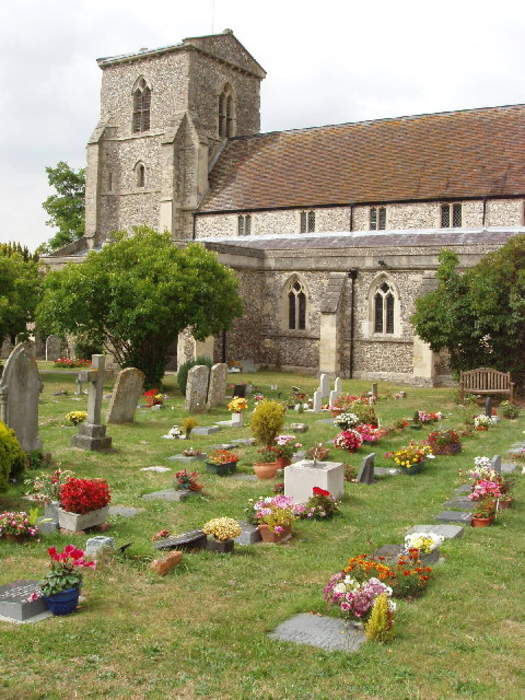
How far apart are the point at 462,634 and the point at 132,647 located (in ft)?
8.93

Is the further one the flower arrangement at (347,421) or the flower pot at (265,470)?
the flower arrangement at (347,421)

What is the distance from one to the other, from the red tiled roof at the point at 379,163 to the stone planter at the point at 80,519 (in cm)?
2342

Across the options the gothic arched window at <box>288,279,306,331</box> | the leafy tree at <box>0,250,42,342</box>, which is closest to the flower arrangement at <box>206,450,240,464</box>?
the leafy tree at <box>0,250,42,342</box>

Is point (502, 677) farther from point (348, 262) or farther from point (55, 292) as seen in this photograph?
point (348, 262)

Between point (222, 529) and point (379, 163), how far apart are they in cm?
2676

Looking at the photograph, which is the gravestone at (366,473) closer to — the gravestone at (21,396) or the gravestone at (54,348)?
the gravestone at (21,396)

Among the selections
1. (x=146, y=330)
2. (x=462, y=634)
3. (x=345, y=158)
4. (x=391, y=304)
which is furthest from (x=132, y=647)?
(x=345, y=158)

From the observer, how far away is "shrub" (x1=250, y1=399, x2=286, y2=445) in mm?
14469

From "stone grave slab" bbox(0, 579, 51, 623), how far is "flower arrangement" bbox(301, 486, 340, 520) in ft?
13.8

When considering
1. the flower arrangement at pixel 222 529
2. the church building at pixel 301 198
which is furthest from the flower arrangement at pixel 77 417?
the church building at pixel 301 198

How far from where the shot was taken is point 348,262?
2891cm

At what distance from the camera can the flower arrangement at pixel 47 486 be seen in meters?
10.2

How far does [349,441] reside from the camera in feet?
49.1

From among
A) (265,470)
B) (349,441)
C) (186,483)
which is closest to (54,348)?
(349,441)
